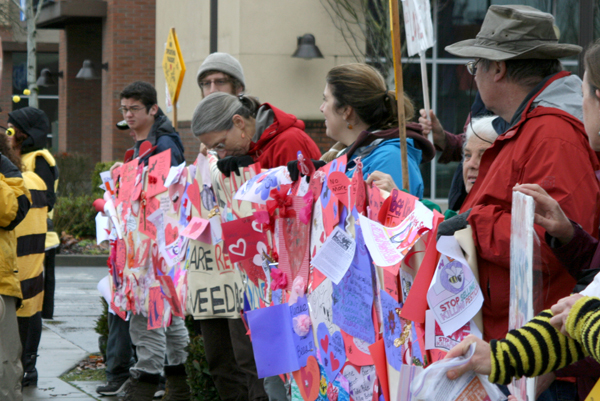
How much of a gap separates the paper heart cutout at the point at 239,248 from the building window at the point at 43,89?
24.9m

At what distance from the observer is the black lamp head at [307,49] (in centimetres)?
1287

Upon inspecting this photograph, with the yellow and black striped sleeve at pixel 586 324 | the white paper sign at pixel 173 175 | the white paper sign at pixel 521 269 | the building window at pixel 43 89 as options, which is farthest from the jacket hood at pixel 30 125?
the building window at pixel 43 89

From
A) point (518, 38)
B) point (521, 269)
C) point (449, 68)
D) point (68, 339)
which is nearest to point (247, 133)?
point (518, 38)

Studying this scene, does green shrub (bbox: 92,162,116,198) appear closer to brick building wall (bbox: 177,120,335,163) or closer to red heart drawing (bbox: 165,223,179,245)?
brick building wall (bbox: 177,120,335,163)

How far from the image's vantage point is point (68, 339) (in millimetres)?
8023

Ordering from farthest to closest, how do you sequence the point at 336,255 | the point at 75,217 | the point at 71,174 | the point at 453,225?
the point at 71,174
the point at 75,217
the point at 336,255
the point at 453,225

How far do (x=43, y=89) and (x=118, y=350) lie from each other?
26221mm

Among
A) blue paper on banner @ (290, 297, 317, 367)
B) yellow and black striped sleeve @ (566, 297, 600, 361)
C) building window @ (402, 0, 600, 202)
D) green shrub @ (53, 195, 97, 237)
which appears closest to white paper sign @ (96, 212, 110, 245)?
blue paper on banner @ (290, 297, 317, 367)

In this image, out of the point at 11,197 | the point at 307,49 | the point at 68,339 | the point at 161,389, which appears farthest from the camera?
the point at 307,49

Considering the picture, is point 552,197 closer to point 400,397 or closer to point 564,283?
point 564,283

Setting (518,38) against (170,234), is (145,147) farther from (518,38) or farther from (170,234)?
(518,38)

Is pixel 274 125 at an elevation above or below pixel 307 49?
below

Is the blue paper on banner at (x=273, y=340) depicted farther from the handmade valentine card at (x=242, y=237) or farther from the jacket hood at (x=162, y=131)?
the jacket hood at (x=162, y=131)

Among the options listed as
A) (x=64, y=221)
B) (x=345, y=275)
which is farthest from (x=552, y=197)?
(x=64, y=221)
